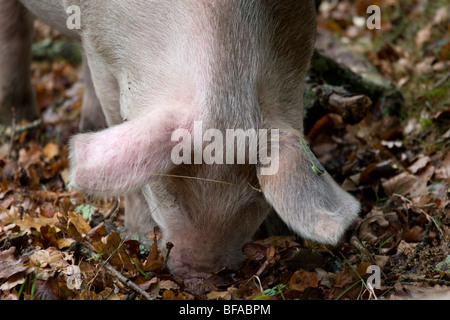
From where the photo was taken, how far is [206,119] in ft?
9.98

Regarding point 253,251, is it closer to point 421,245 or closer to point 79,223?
point 421,245

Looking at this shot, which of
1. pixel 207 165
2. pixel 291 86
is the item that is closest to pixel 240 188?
pixel 207 165

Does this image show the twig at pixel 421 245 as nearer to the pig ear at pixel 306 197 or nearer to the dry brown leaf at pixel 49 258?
the pig ear at pixel 306 197

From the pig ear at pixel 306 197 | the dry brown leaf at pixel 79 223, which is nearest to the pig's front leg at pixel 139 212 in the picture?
the dry brown leaf at pixel 79 223

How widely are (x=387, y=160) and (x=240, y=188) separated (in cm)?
206

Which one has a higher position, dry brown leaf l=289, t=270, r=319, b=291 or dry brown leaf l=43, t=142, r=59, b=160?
dry brown leaf l=43, t=142, r=59, b=160

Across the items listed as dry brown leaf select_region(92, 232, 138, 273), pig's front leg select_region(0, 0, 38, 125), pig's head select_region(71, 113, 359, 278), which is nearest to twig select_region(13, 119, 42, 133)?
pig's front leg select_region(0, 0, 38, 125)

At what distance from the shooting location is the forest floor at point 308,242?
10.9 feet

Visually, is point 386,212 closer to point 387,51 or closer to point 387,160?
point 387,160

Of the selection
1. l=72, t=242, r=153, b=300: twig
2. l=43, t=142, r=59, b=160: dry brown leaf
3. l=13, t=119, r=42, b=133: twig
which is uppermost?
l=13, t=119, r=42, b=133: twig

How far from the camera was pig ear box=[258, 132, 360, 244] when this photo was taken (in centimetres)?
280

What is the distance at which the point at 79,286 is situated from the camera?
10.9ft

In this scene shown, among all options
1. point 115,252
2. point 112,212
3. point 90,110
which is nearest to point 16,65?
point 90,110

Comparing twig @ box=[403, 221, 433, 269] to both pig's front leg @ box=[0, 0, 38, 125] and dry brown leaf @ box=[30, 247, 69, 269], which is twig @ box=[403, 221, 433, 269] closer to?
dry brown leaf @ box=[30, 247, 69, 269]
